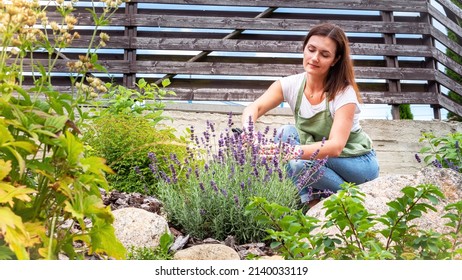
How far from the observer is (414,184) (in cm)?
276

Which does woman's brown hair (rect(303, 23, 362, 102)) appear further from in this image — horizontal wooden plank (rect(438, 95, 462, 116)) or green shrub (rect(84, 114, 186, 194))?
horizontal wooden plank (rect(438, 95, 462, 116))

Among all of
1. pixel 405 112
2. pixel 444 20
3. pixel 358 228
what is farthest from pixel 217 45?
pixel 358 228

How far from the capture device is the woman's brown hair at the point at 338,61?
3.16 m

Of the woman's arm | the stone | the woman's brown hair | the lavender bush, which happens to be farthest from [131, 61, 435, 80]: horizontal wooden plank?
the stone

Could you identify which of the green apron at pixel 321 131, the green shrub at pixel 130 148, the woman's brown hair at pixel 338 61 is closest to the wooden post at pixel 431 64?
the green apron at pixel 321 131

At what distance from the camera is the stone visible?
7.63 ft

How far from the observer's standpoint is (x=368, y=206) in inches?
99.7

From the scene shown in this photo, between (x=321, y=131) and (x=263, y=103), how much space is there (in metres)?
0.33

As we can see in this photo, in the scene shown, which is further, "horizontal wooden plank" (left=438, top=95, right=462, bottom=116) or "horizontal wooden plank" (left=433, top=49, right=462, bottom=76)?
"horizontal wooden plank" (left=433, top=49, right=462, bottom=76)

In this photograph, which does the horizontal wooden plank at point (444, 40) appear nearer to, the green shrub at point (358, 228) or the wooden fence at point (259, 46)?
the wooden fence at point (259, 46)

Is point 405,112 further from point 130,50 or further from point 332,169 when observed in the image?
point 332,169

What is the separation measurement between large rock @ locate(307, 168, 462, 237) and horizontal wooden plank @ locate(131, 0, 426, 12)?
4427 millimetres

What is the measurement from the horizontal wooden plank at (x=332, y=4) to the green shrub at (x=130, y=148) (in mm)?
3270

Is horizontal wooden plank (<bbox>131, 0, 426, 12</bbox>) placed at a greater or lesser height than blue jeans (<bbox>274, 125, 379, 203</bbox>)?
greater
